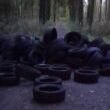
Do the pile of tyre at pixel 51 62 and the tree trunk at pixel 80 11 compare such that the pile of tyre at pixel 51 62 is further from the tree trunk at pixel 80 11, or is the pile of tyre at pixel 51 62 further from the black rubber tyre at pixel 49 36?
the tree trunk at pixel 80 11

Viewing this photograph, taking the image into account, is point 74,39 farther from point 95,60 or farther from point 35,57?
point 35,57

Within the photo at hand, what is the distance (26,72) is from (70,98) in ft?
4.60

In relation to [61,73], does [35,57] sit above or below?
above

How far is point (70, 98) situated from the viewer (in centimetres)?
576

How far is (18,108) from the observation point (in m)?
5.13

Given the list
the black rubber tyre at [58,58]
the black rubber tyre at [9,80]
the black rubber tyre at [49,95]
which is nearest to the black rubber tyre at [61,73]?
the black rubber tyre at [9,80]

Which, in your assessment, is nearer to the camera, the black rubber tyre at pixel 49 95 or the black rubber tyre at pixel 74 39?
the black rubber tyre at pixel 49 95

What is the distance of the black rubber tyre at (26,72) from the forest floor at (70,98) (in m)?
0.18

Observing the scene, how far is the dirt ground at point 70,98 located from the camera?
17.2ft

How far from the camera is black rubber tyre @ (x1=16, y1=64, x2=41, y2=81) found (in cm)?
666

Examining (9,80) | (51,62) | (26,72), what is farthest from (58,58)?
(9,80)

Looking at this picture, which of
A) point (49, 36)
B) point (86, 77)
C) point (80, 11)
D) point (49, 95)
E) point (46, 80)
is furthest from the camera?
point (80, 11)

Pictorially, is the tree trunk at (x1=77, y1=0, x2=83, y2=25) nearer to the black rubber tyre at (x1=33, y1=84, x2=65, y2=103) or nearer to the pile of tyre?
the pile of tyre

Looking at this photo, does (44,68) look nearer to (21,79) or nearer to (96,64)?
(21,79)
